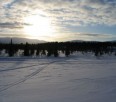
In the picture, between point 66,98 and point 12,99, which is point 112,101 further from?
point 12,99

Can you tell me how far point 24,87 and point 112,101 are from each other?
4.26 meters

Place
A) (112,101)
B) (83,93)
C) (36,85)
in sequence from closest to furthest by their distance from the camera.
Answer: (112,101) < (83,93) < (36,85)

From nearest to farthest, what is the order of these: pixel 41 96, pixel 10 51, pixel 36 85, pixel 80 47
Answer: pixel 41 96, pixel 36 85, pixel 10 51, pixel 80 47

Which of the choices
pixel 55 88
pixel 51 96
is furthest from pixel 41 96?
pixel 55 88

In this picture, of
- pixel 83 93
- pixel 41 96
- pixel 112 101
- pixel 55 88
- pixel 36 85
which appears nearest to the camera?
→ pixel 112 101

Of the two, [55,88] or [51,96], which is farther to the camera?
[55,88]

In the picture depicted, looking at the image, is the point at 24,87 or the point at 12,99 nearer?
the point at 12,99

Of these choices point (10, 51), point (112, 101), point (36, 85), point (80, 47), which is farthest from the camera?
point (80, 47)

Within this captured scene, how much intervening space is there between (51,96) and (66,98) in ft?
2.12

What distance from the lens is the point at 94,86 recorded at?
1077 centimetres

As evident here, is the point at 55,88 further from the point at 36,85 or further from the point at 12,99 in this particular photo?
the point at 12,99

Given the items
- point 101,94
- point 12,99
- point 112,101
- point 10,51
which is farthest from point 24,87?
point 10,51

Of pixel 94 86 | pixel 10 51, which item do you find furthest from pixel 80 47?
pixel 94 86

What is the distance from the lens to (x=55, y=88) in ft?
33.5
